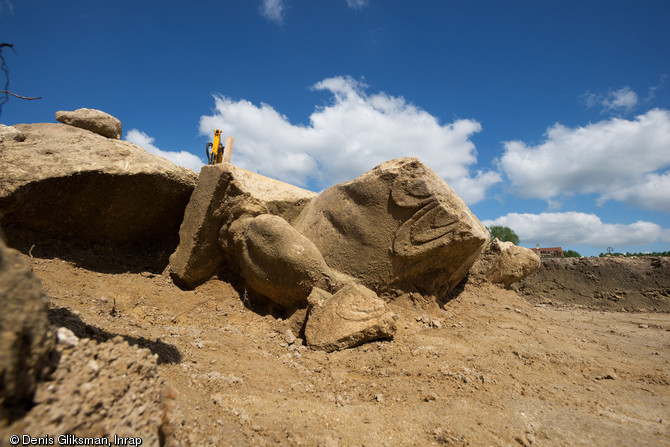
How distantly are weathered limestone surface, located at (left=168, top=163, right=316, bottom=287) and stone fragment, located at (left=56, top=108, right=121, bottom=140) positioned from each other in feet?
5.45

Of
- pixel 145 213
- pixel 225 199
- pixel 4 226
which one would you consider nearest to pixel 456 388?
pixel 225 199

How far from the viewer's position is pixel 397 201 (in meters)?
3.26

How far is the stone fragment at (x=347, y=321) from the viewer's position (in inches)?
113

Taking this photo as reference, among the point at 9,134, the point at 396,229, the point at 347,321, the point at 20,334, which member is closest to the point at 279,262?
the point at 347,321

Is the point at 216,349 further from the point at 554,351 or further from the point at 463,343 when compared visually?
the point at 554,351

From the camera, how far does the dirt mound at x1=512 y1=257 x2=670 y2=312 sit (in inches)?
263

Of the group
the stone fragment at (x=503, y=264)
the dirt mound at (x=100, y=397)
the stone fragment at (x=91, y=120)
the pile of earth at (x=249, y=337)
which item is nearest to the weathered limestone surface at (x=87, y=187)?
the pile of earth at (x=249, y=337)

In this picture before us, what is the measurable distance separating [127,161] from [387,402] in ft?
9.88

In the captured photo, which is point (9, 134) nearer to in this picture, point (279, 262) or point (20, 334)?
point (279, 262)

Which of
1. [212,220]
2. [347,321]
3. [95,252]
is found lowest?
[347,321]

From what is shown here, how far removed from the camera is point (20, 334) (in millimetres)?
952

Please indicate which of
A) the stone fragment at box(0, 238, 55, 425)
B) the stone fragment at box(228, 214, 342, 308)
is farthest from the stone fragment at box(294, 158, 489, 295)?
the stone fragment at box(0, 238, 55, 425)

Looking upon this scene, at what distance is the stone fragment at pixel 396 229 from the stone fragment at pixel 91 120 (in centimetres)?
276

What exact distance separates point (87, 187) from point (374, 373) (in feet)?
9.50
